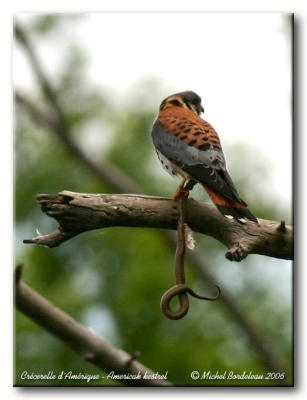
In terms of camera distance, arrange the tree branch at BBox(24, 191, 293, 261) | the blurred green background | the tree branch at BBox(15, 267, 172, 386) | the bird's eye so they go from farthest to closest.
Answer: the blurred green background, the bird's eye, the tree branch at BBox(24, 191, 293, 261), the tree branch at BBox(15, 267, 172, 386)

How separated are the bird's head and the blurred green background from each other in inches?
16.0

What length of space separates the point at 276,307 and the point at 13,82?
Answer: 1800 mm

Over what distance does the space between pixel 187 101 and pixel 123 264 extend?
149cm

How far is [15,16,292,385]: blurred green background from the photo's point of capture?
387 cm

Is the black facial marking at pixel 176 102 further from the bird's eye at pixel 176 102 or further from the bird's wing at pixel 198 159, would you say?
the bird's wing at pixel 198 159

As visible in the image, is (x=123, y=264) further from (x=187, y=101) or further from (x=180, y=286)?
(x=180, y=286)

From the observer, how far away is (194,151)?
3.30 metres

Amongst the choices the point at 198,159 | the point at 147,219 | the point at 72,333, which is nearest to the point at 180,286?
the point at 147,219

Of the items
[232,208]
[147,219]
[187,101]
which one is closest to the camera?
[232,208]

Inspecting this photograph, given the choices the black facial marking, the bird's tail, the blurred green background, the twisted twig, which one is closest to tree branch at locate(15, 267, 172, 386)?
the twisted twig

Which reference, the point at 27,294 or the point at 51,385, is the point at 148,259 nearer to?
the point at 51,385

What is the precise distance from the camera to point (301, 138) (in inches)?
145

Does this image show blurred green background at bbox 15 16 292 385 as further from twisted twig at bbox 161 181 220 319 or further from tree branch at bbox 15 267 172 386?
tree branch at bbox 15 267 172 386

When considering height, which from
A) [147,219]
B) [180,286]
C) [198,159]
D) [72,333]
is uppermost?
[198,159]
